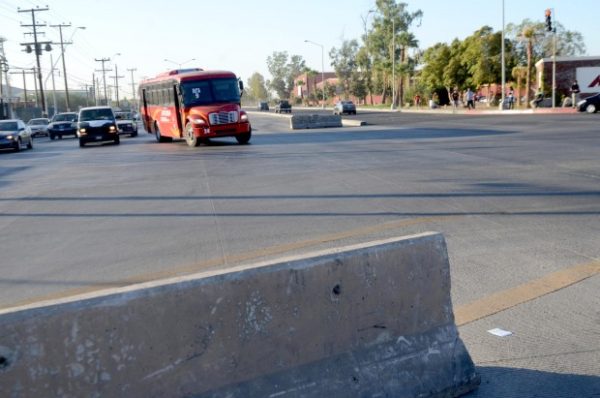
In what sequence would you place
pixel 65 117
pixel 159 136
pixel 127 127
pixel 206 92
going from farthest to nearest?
pixel 65 117, pixel 127 127, pixel 159 136, pixel 206 92

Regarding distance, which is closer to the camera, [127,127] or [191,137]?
[191,137]

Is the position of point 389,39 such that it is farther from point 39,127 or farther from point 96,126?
point 96,126

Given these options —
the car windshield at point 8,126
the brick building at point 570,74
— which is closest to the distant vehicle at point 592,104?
the brick building at point 570,74

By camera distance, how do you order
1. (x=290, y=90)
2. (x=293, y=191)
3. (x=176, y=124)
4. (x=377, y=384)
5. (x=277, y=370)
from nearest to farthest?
(x=277, y=370)
(x=377, y=384)
(x=293, y=191)
(x=176, y=124)
(x=290, y=90)

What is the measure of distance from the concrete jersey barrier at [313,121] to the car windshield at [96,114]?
37.5 feet

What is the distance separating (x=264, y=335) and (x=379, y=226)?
19.0 ft

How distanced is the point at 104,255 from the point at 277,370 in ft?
17.0

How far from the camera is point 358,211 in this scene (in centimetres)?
1061

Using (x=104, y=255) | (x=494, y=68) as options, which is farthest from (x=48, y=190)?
(x=494, y=68)

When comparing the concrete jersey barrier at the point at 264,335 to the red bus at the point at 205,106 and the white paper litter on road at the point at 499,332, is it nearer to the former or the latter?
the white paper litter on road at the point at 499,332

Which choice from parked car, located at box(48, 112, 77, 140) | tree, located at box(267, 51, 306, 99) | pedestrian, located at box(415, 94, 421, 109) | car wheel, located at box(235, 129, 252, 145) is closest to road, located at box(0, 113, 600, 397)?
car wheel, located at box(235, 129, 252, 145)

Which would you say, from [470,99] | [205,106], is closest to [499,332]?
[205,106]

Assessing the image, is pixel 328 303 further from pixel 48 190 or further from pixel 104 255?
pixel 48 190

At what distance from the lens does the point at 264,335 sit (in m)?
3.66
